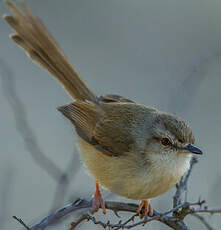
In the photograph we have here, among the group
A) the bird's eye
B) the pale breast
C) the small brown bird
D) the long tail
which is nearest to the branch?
the small brown bird

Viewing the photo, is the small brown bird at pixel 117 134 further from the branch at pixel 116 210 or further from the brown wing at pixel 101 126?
the branch at pixel 116 210

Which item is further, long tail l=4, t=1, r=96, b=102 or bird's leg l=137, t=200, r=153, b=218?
long tail l=4, t=1, r=96, b=102

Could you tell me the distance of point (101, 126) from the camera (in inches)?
203

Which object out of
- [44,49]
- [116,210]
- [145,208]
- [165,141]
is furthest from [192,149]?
[44,49]

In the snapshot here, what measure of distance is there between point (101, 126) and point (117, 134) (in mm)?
226

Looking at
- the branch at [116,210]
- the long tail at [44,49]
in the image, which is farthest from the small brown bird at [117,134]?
the branch at [116,210]

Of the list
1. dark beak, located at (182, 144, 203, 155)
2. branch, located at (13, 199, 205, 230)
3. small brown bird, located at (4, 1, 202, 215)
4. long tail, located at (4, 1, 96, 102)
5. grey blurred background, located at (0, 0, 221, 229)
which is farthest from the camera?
grey blurred background, located at (0, 0, 221, 229)

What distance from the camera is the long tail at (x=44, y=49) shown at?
4918 mm

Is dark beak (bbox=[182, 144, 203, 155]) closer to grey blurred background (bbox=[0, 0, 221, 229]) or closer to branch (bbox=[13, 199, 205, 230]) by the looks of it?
branch (bbox=[13, 199, 205, 230])

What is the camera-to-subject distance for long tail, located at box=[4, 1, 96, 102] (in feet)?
16.1

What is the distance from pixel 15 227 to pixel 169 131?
2389mm

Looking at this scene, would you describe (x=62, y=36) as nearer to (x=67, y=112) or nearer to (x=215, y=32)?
(x=215, y=32)

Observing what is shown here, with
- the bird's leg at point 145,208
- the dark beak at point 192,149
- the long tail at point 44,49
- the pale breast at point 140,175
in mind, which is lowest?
the bird's leg at point 145,208

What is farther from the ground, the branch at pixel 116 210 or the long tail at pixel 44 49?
the long tail at pixel 44 49
